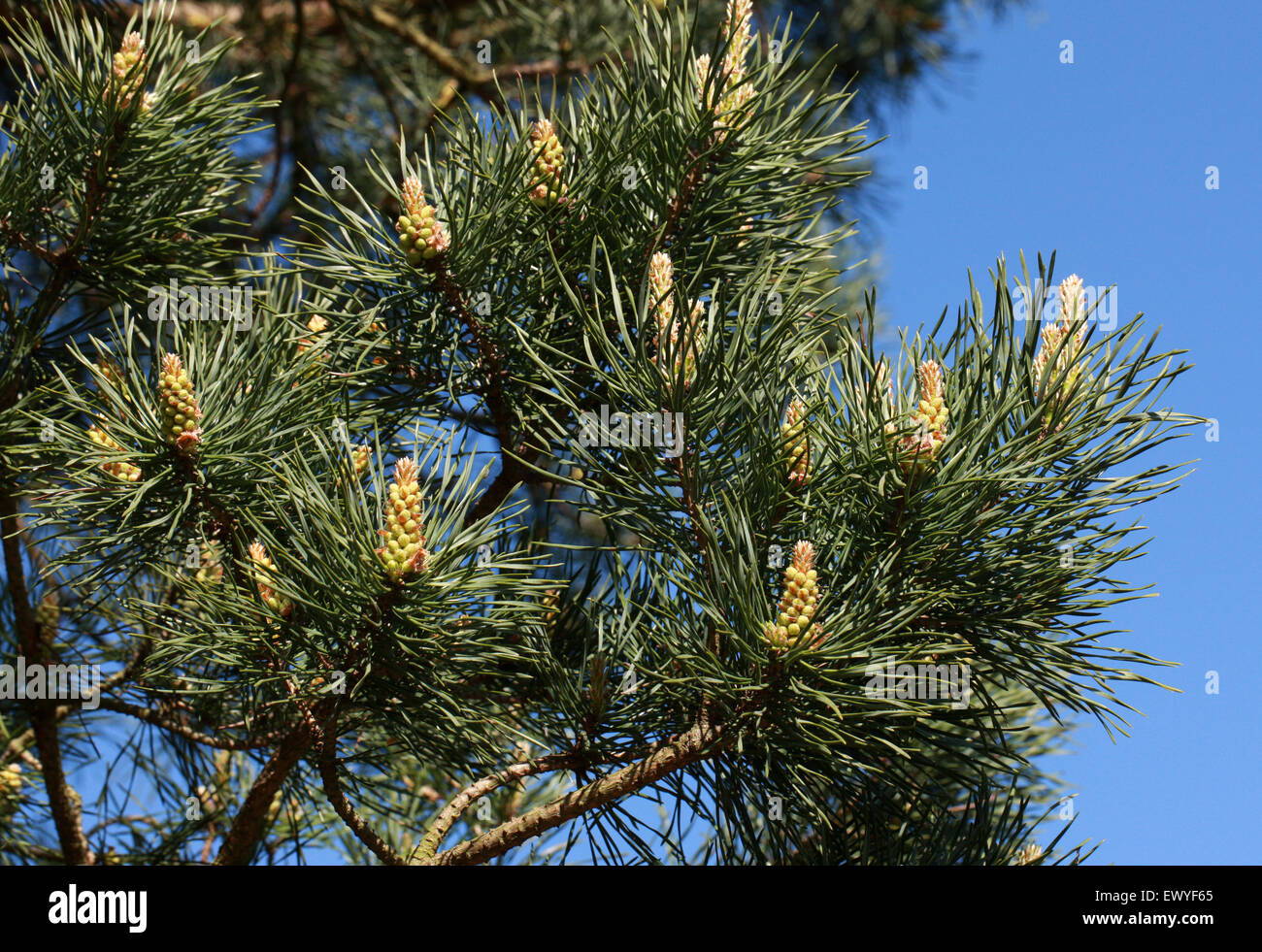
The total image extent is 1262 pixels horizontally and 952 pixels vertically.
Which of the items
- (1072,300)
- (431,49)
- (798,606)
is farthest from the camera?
(431,49)

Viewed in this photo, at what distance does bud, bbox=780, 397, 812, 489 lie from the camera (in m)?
0.78

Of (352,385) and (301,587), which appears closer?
(301,587)

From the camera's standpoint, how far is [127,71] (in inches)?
39.4

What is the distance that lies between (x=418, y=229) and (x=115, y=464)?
1.06 ft

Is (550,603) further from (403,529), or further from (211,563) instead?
(211,563)

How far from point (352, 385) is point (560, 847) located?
536mm

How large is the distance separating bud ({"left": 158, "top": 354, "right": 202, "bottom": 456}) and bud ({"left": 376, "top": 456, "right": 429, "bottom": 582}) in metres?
0.19

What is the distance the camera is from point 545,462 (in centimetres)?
106

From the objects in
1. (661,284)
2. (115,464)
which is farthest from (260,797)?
(661,284)

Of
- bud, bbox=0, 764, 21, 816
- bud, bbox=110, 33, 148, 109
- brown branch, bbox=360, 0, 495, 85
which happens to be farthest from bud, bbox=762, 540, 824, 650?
brown branch, bbox=360, 0, 495, 85

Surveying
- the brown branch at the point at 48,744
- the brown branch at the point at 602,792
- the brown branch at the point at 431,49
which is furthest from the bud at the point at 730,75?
the brown branch at the point at 431,49

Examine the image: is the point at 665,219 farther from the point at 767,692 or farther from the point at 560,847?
the point at 560,847

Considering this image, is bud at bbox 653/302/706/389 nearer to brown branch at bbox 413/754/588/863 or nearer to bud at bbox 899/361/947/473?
bud at bbox 899/361/947/473
